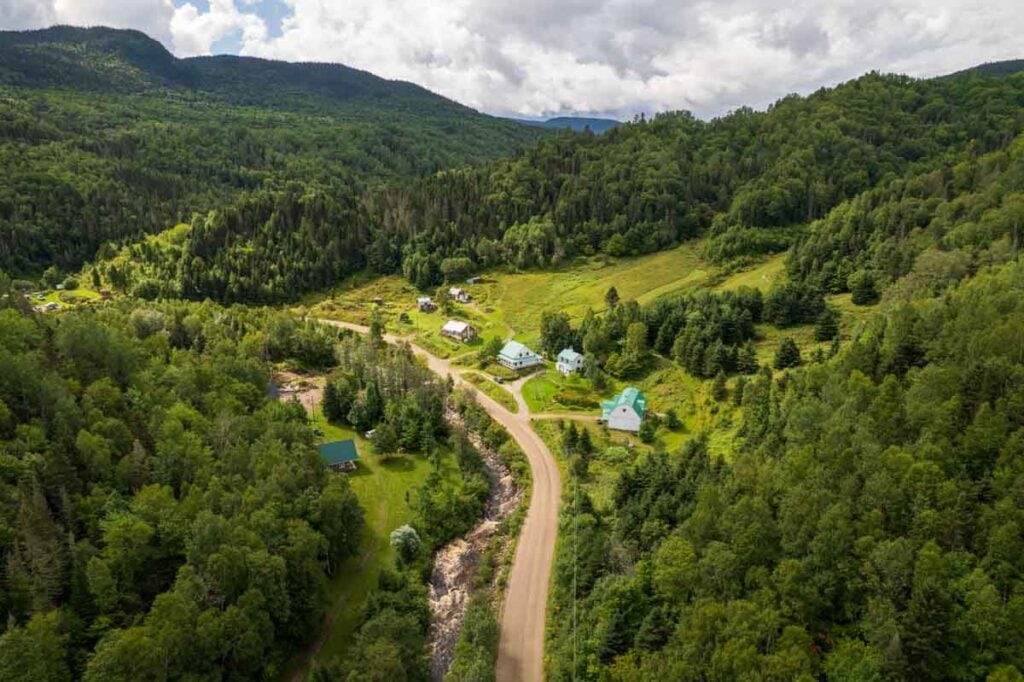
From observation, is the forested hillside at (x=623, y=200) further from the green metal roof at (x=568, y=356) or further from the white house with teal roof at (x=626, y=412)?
the white house with teal roof at (x=626, y=412)

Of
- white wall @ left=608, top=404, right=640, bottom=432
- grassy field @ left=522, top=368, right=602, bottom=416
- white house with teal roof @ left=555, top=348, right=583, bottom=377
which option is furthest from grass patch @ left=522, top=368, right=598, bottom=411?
white wall @ left=608, top=404, right=640, bottom=432

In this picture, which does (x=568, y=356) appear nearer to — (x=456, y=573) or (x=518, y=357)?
(x=518, y=357)

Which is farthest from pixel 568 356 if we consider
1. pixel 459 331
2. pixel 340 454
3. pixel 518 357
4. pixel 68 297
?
pixel 68 297

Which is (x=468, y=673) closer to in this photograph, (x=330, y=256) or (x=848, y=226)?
(x=848, y=226)

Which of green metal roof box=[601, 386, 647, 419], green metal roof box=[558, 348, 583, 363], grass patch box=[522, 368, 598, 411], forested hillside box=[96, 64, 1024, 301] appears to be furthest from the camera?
forested hillside box=[96, 64, 1024, 301]

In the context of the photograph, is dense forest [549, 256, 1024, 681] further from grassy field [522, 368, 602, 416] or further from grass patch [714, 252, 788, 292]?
grass patch [714, 252, 788, 292]

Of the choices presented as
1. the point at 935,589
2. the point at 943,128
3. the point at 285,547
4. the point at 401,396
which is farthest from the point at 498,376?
the point at 943,128
